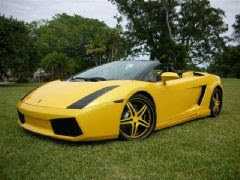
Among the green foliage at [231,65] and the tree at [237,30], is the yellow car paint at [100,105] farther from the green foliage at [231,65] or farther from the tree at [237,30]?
the tree at [237,30]

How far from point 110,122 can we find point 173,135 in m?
1.04

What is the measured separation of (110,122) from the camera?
11.8 ft

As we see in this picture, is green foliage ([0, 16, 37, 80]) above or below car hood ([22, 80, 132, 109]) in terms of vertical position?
above

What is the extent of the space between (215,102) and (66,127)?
346cm

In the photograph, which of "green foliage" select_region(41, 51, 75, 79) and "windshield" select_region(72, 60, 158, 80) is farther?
"green foliage" select_region(41, 51, 75, 79)

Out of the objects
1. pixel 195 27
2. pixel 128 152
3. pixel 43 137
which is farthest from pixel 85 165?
pixel 195 27

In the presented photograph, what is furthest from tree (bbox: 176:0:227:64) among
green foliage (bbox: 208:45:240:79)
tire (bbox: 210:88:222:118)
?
tire (bbox: 210:88:222:118)

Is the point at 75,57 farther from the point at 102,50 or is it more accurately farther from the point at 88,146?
the point at 88,146

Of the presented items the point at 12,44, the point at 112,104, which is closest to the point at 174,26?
the point at 12,44

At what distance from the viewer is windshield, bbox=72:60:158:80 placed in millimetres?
4348

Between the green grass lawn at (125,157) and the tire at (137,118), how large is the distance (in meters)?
0.13

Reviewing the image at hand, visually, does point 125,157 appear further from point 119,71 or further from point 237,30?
point 237,30

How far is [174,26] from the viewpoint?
1427 inches

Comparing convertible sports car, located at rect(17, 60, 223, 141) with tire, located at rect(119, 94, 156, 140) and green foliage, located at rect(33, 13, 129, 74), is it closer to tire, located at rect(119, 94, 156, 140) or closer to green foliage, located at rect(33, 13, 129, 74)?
tire, located at rect(119, 94, 156, 140)
